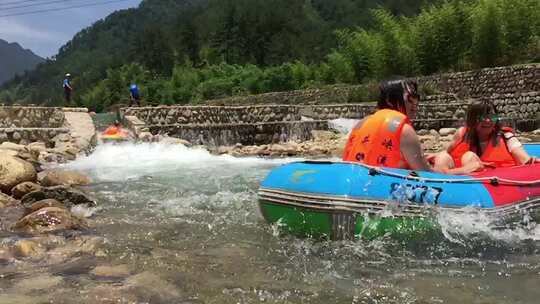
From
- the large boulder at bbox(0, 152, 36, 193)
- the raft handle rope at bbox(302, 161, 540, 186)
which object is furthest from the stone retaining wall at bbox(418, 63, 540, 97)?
the large boulder at bbox(0, 152, 36, 193)

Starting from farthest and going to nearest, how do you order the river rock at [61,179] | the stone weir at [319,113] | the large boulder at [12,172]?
the stone weir at [319,113], the river rock at [61,179], the large boulder at [12,172]

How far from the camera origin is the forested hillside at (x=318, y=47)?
19.7 metres

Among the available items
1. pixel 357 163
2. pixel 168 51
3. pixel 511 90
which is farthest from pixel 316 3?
pixel 357 163

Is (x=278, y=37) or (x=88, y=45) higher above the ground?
(x=88, y=45)

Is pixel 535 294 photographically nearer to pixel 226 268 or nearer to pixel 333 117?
pixel 226 268

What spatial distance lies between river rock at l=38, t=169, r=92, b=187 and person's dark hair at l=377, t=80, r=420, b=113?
201 inches

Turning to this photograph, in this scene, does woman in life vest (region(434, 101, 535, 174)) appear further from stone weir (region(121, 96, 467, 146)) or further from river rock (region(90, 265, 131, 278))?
stone weir (region(121, 96, 467, 146))

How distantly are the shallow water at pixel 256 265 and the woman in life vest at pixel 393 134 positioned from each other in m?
0.67

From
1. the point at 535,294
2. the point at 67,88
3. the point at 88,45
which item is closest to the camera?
the point at 535,294

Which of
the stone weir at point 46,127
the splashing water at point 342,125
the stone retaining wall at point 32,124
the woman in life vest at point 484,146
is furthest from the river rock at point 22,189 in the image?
the splashing water at point 342,125

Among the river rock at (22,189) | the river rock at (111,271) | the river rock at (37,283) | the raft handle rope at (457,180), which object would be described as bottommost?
the river rock at (111,271)

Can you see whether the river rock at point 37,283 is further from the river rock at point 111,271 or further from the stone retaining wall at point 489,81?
the stone retaining wall at point 489,81

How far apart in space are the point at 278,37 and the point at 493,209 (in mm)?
58089

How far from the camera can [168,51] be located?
72.3 meters
